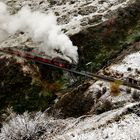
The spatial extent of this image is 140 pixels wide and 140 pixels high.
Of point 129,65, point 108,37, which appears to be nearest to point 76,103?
point 129,65

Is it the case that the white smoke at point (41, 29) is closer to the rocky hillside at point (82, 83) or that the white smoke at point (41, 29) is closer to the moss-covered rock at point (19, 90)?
the rocky hillside at point (82, 83)

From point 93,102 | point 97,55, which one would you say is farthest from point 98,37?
point 93,102

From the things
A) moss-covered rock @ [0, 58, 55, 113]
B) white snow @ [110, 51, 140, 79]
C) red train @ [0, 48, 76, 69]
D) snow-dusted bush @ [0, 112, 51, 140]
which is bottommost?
moss-covered rock @ [0, 58, 55, 113]

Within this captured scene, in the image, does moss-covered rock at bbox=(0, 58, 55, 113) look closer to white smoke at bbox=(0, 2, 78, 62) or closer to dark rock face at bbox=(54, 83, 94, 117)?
white smoke at bbox=(0, 2, 78, 62)

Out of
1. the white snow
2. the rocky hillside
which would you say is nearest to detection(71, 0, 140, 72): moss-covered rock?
the rocky hillside

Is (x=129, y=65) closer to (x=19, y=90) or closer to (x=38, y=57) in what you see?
(x=38, y=57)

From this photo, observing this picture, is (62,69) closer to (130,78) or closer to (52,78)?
(52,78)

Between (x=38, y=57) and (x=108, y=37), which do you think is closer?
(x=38, y=57)

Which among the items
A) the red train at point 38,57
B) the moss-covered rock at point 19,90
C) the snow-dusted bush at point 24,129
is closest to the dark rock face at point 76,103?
the moss-covered rock at point 19,90
